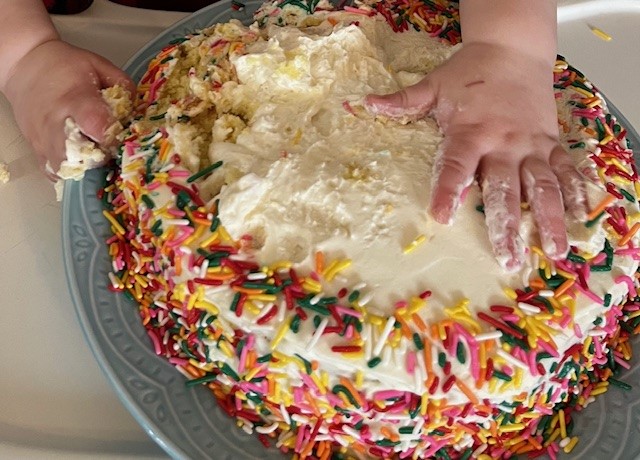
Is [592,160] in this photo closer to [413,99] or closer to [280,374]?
[413,99]

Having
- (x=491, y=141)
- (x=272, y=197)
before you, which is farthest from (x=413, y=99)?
(x=272, y=197)

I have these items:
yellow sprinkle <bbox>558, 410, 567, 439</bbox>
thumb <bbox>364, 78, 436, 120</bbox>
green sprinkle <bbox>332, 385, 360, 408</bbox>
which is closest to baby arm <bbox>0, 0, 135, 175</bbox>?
thumb <bbox>364, 78, 436, 120</bbox>

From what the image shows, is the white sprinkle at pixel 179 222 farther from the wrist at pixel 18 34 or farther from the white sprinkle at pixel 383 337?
the wrist at pixel 18 34

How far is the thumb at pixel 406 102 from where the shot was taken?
812mm

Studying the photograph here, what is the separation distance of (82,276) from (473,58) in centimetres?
58

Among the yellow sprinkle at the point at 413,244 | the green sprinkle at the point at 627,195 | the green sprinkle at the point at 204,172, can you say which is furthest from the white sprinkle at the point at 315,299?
the green sprinkle at the point at 627,195

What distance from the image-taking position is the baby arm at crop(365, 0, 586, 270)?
0.74 metres

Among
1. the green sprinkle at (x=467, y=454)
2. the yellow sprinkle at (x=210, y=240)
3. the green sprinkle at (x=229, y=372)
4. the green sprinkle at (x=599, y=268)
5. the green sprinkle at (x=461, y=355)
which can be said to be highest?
the yellow sprinkle at (x=210, y=240)

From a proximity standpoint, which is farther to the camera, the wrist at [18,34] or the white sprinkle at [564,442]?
the wrist at [18,34]

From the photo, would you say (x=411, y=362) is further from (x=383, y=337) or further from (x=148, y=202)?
(x=148, y=202)

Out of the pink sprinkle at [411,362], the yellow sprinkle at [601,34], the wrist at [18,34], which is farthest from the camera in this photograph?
the yellow sprinkle at [601,34]

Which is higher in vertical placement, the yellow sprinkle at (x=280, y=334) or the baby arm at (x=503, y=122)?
the baby arm at (x=503, y=122)

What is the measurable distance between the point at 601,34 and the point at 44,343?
110 centimetres

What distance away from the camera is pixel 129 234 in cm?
88
